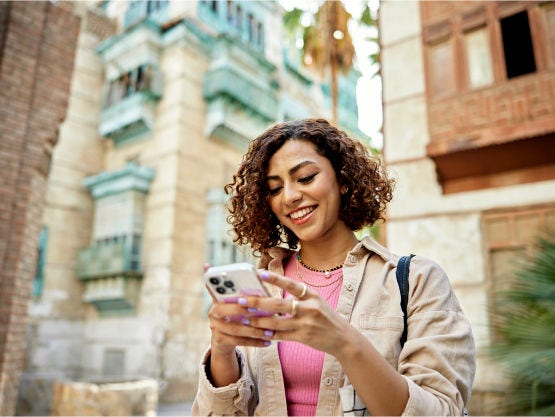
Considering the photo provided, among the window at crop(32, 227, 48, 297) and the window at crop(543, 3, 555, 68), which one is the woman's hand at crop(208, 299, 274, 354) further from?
the window at crop(32, 227, 48, 297)

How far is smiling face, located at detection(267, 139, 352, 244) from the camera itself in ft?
5.87

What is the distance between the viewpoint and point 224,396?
155 centimetres

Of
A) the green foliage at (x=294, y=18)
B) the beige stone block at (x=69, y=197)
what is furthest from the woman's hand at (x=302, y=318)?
the beige stone block at (x=69, y=197)

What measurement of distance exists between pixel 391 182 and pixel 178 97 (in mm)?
14522

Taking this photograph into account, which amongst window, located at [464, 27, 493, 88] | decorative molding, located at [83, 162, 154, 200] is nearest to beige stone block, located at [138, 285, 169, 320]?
decorative molding, located at [83, 162, 154, 200]

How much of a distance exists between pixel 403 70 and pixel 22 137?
6.50 meters

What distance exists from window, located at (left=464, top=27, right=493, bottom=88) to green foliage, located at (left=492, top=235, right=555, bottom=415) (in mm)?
3290

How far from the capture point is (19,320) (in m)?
6.43

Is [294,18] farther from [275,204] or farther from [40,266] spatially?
[275,204]

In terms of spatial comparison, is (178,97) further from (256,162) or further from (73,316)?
(256,162)

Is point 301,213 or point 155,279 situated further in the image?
point 155,279

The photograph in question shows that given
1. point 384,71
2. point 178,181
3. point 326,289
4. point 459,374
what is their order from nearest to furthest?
1. point 459,374
2. point 326,289
3. point 384,71
4. point 178,181

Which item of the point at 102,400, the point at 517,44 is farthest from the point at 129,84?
the point at 517,44

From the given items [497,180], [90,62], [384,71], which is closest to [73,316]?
[90,62]
